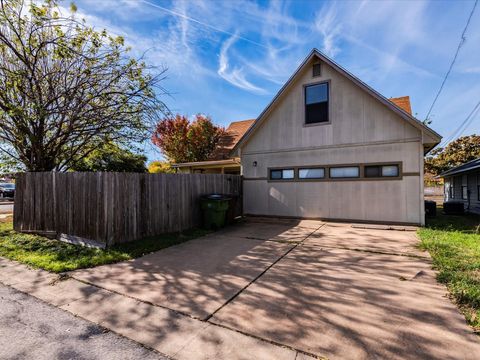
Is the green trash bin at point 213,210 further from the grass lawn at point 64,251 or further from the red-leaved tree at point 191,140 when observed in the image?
the red-leaved tree at point 191,140

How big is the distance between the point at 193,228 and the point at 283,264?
175 inches

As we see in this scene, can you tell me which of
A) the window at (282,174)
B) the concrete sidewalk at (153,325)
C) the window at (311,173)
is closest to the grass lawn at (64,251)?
the concrete sidewalk at (153,325)

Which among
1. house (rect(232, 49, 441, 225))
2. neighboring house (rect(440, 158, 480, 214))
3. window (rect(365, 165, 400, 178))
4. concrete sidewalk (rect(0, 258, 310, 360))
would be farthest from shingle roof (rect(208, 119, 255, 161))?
concrete sidewalk (rect(0, 258, 310, 360))

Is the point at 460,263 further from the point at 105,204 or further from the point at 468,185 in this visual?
the point at 468,185

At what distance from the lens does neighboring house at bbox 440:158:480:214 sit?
1270 centimetres

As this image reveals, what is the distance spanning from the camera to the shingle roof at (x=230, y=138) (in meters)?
16.5

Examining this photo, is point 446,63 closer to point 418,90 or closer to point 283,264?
point 418,90

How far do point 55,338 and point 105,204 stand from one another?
3864 millimetres

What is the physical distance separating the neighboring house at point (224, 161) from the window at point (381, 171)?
631 cm

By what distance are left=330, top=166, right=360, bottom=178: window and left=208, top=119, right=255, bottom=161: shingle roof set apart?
302 inches

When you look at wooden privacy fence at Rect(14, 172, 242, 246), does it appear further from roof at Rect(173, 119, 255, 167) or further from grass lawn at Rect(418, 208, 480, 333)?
roof at Rect(173, 119, 255, 167)

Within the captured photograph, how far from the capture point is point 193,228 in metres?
8.60

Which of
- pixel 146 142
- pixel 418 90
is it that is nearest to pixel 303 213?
pixel 146 142

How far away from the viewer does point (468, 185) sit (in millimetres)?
14547
